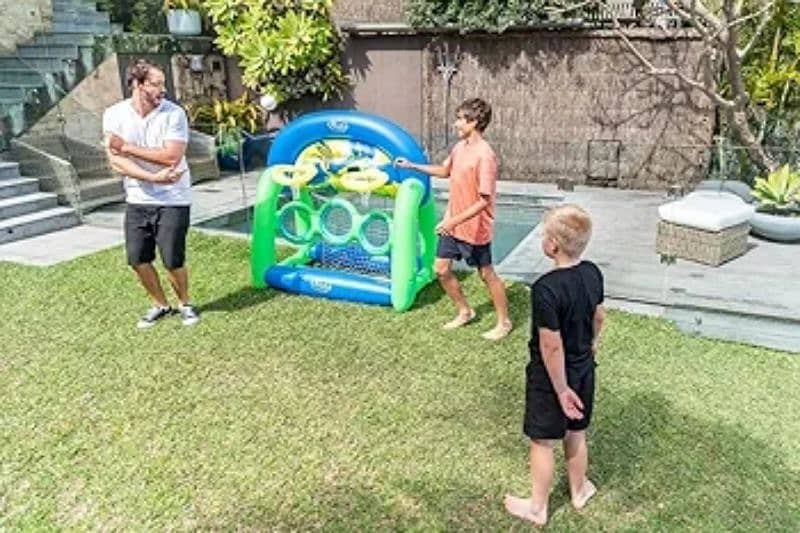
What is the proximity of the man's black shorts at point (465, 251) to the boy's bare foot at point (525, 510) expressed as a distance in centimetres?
181

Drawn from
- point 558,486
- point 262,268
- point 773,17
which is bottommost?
point 558,486

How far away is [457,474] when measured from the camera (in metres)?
3.02

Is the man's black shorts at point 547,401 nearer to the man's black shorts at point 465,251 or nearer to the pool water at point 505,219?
the man's black shorts at point 465,251

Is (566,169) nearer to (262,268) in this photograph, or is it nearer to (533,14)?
(533,14)

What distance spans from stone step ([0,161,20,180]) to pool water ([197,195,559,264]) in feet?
7.97

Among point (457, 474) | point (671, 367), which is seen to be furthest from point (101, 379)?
point (671, 367)

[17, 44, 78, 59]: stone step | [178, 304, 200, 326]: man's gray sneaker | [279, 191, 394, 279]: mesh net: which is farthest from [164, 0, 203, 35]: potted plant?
[178, 304, 200, 326]: man's gray sneaker

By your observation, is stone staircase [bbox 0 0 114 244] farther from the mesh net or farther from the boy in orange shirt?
the boy in orange shirt

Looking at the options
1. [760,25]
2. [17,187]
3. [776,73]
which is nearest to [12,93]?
[17,187]

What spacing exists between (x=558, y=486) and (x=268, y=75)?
29.1 feet

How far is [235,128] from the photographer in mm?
10523

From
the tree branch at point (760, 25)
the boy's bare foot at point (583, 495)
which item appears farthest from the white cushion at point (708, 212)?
the boy's bare foot at point (583, 495)

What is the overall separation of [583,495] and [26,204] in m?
6.94

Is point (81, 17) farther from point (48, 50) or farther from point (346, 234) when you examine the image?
point (346, 234)
